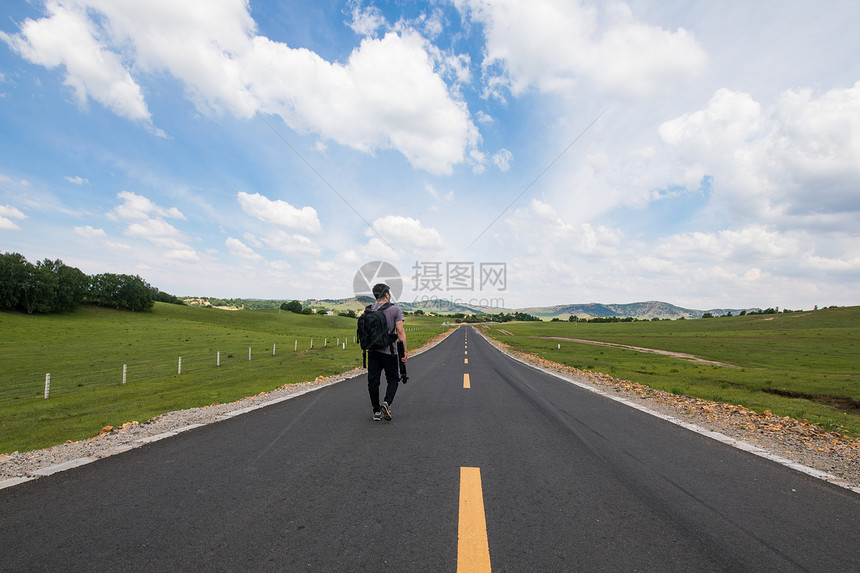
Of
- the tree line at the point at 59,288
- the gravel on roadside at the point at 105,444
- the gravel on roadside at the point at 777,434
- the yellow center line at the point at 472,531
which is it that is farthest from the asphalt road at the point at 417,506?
the tree line at the point at 59,288

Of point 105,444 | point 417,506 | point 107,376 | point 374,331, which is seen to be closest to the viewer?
point 417,506

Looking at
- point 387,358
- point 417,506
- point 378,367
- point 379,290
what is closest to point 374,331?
point 387,358

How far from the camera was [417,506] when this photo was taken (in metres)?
3.71

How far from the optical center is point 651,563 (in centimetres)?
283

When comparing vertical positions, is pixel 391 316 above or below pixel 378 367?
above

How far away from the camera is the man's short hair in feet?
23.9

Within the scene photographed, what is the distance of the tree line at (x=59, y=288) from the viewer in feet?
217

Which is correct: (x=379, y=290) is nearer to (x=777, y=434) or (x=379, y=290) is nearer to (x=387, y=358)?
(x=387, y=358)

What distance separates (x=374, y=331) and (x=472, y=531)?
160 inches

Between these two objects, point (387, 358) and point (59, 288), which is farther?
point (59, 288)

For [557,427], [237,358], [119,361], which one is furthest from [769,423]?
[119,361]

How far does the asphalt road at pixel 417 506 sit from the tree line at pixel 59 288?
307 feet

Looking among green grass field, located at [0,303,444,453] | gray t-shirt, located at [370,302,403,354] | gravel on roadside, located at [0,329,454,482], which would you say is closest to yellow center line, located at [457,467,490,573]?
gray t-shirt, located at [370,302,403,354]

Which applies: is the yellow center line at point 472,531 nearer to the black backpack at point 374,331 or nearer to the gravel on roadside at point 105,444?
the black backpack at point 374,331
